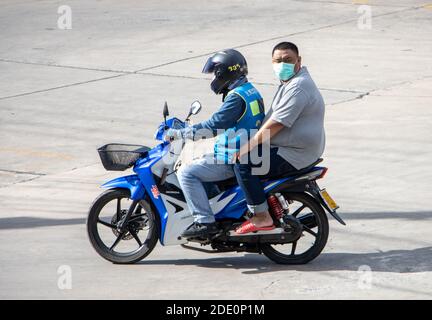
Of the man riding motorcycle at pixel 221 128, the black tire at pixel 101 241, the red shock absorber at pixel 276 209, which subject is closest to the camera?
the man riding motorcycle at pixel 221 128

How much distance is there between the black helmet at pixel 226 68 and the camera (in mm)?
8148

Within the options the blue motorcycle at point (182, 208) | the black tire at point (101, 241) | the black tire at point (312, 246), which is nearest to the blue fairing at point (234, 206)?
the blue motorcycle at point (182, 208)

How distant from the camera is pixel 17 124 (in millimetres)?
13727

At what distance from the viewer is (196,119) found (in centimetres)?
1368

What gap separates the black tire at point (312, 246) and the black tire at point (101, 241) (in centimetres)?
90

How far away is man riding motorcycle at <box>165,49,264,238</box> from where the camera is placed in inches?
317

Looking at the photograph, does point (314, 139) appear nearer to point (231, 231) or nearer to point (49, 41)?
point (231, 231)

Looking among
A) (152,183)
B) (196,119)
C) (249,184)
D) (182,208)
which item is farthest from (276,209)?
(196,119)

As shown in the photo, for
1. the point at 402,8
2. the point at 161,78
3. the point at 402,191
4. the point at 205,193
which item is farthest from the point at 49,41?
the point at 205,193

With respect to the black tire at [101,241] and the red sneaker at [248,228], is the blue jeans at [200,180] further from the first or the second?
the black tire at [101,241]

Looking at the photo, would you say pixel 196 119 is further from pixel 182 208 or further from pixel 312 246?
pixel 312 246

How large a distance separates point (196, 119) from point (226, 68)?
5544mm

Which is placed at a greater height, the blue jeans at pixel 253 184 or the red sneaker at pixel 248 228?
the blue jeans at pixel 253 184

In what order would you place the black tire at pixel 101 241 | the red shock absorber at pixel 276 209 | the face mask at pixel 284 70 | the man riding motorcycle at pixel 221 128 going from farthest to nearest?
the black tire at pixel 101 241 → the red shock absorber at pixel 276 209 → the face mask at pixel 284 70 → the man riding motorcycle at pixel 221 128
